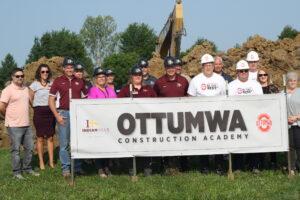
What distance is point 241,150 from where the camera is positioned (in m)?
9.09

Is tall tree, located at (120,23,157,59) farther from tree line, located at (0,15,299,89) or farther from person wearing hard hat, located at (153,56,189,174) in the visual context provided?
person wearing hard hat, located at (153,56,189,174)

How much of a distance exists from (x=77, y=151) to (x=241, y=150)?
3017 mm

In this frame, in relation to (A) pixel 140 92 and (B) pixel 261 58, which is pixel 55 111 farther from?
(B) pixel 261 58

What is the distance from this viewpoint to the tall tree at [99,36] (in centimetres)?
9256

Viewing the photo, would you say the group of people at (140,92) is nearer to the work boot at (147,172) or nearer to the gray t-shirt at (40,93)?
the work boot at (147,172)

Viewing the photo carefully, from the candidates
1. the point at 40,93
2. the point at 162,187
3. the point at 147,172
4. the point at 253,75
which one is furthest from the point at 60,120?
the point at 253,75

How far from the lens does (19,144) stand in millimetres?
9852

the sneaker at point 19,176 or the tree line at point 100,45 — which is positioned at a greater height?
the tree line at point 100,45

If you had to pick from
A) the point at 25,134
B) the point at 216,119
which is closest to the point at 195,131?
the point at 216,119

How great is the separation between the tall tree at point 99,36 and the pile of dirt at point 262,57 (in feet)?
235

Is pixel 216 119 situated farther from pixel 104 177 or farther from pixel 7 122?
pixel 7 122

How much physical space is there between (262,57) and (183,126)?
12676mm

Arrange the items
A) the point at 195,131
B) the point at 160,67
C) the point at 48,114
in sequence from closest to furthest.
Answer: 1. the point at 195,131
2. the point at 48,114
3. the point at 160,67

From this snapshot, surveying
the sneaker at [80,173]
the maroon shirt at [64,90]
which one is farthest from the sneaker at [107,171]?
the maroon shirt at [64,90]
